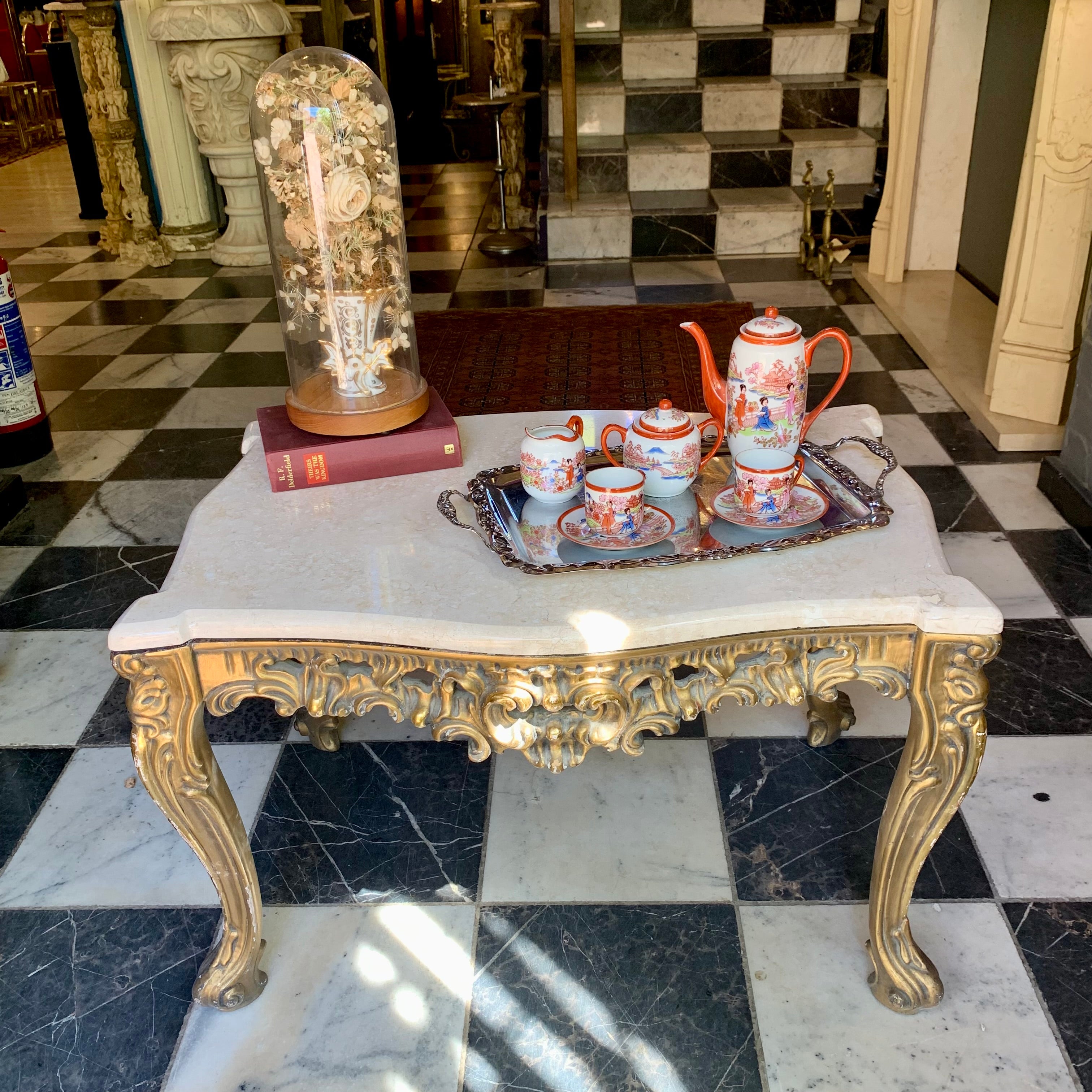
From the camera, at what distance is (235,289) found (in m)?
4.71

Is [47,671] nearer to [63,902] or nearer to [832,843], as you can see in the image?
[63,902]

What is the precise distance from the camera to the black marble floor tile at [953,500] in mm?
2613

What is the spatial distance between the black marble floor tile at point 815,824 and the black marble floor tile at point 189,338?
2829 mm

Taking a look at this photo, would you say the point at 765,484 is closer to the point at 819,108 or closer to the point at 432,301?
the point at 432,301

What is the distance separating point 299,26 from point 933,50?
299cm

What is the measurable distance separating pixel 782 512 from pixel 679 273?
3299 mm

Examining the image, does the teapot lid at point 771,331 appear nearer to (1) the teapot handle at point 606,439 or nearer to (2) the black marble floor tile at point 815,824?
(1) the teapot handle at point 606,439

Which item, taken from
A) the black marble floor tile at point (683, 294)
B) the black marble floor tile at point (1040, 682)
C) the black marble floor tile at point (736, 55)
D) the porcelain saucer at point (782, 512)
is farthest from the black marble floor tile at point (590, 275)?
the porcelain saucer at point (782, 512)

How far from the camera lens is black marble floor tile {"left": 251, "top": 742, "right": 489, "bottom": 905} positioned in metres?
1.67

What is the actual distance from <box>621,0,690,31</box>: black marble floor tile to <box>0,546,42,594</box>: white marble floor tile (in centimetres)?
419

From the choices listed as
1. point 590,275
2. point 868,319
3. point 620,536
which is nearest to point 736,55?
point 590,275

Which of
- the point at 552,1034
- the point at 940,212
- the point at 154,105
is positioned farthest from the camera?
the point at 154,105

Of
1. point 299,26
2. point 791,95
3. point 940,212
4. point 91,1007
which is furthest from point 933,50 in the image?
point 91,1007

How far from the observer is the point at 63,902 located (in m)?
1.67
